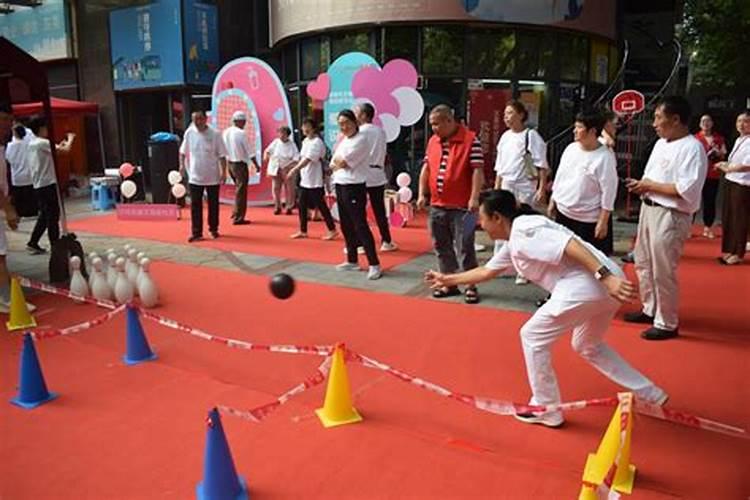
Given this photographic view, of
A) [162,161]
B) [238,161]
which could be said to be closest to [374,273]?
[238,161]

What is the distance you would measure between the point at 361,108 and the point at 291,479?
192 inches

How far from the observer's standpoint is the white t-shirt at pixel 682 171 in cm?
447

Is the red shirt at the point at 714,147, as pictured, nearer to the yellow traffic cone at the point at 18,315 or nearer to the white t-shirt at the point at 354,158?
the white t-shirt at the point at 354,158

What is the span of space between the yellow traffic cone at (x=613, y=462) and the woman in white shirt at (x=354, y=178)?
407 centimetres

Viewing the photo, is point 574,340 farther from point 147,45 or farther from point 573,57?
point 147,45

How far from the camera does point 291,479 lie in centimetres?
302

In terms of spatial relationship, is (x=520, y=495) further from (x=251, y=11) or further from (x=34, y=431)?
(x=251, y=11)

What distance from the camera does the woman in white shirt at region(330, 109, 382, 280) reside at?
22.0 ft

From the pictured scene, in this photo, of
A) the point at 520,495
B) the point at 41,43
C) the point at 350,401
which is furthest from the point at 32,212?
the point at 41,43

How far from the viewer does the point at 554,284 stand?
11.0 feet

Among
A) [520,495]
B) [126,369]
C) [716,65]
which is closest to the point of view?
[520,495]

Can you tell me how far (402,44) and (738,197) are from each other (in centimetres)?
698

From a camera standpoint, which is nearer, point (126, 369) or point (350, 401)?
point (350, 401)

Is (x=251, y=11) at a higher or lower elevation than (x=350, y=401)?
higher
